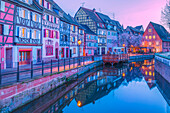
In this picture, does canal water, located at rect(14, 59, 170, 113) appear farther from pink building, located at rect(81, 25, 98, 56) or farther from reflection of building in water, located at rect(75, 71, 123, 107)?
pink building, located at rect(81, 25, 98, 56)

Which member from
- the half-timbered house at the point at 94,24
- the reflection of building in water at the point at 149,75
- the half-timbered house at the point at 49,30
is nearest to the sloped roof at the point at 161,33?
the half-timbered house at the point at 94,24

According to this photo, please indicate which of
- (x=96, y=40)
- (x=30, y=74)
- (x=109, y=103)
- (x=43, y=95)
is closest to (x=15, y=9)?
(x=30, y=74)

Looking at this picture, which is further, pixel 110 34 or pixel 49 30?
pixel 110 34

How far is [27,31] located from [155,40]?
5588 cm

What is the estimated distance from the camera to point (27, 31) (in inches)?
780

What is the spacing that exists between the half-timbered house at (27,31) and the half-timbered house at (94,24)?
25.8 meters

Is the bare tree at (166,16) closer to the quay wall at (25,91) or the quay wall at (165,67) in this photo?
the quay wall at (165,67)

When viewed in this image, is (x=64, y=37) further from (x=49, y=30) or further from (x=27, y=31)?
(x=27, y=31)

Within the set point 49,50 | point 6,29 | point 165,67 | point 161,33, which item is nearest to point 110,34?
point 161,33

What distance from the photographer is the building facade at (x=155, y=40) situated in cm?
6078

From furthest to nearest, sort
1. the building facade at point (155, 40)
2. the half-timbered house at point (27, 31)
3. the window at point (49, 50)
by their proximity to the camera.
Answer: the building facade at point (155, 40)
the window at point (49, 50)
the half-timbered house at point (27, 31)

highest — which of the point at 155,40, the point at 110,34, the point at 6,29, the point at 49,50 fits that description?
the point at 110,34

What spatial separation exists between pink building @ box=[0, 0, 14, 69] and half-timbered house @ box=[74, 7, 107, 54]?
104 ft

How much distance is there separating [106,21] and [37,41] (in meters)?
35.1
